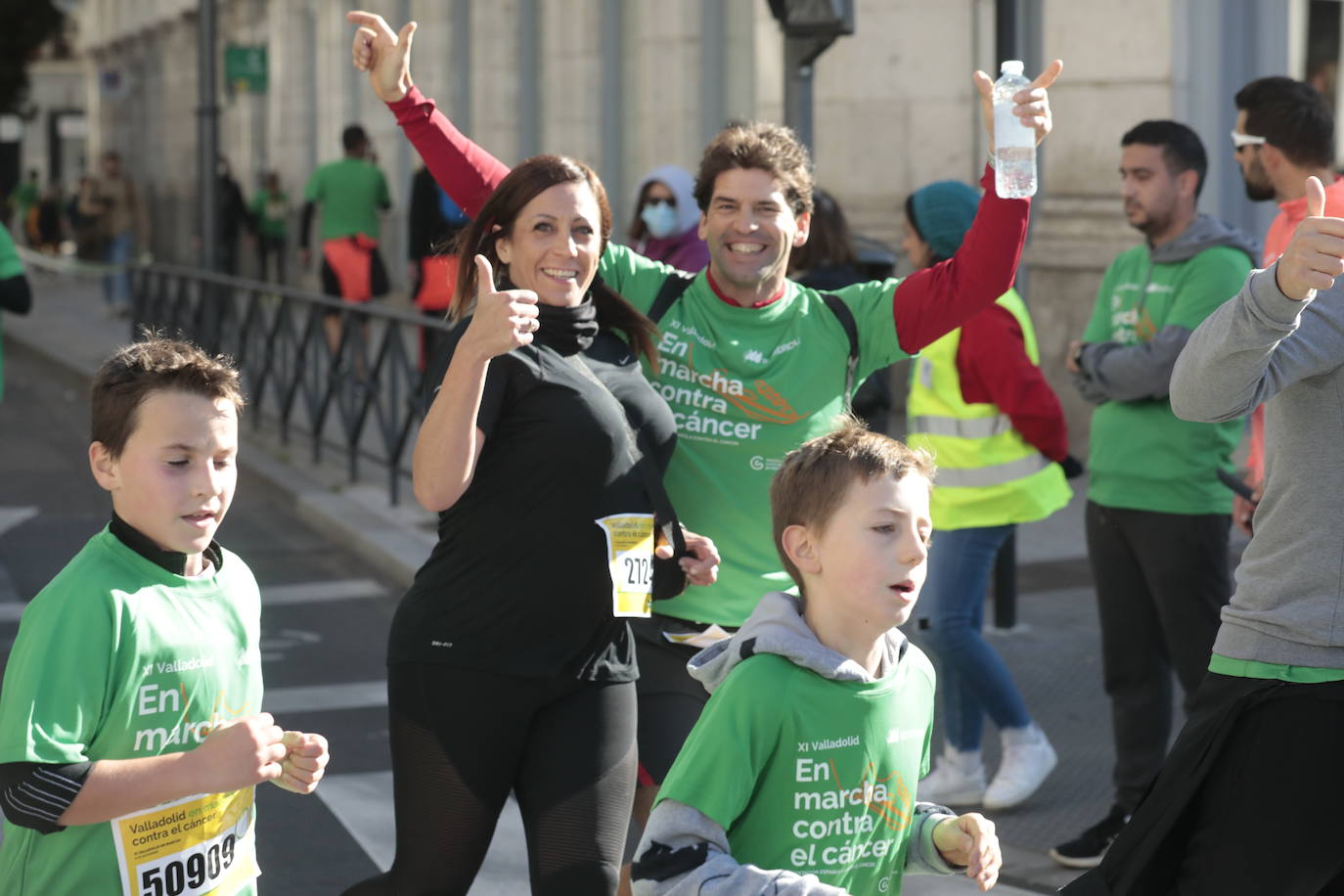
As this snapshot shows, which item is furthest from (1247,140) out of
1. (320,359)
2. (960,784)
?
(320,359)

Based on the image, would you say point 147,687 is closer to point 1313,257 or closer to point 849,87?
point 1313,257

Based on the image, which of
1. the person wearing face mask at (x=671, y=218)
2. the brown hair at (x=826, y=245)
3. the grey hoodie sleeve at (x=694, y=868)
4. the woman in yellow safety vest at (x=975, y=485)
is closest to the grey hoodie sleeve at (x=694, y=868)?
the grey hoodie sleeve at (x=694, y=868)

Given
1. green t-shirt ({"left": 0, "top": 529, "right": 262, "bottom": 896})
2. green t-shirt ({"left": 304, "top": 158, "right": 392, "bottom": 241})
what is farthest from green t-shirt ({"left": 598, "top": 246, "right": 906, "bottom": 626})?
green t-shirt ({"left": 304, "top": 158, "right": 392, "bottom": 241})

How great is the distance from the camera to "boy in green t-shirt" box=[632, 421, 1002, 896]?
278 cm

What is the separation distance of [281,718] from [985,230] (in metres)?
3.81

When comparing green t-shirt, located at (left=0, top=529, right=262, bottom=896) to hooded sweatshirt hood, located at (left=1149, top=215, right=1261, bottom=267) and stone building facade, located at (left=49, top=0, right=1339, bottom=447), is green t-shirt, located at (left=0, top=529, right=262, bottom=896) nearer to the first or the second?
hooded sweatshirt hood, located at (left=1149, top=215, right=1261, bottom=267)

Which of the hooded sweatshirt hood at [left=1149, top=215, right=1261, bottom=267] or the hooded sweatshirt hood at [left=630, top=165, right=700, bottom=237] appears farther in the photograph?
the hooded sweatshirt hood at [left=630, top=165, right=700, bottom=237]

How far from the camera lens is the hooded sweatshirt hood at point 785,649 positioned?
2.83 m

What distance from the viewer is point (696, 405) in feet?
13.5

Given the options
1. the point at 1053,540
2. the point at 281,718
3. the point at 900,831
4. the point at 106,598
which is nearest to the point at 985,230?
the point at 900,831

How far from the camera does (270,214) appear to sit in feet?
101

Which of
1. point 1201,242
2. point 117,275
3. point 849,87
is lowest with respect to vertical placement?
point 117,275

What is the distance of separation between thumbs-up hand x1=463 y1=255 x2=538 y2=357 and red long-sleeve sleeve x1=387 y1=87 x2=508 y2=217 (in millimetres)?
851

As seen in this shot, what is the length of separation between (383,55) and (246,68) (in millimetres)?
19514
